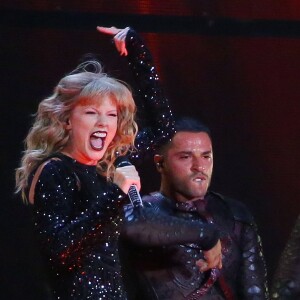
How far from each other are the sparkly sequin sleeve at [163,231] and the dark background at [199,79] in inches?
21.0

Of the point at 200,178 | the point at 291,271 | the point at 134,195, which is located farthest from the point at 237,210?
the point at 134,195

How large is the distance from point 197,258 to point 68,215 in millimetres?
725

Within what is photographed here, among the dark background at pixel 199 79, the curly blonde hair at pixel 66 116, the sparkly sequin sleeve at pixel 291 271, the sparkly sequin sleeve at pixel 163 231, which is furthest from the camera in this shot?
the dark background at pixel 199 79

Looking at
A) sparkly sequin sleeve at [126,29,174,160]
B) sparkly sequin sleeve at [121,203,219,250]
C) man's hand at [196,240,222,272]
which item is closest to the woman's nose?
sparkly sequin sleeve at [126,29,174,160]

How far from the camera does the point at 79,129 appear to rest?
9.03ft

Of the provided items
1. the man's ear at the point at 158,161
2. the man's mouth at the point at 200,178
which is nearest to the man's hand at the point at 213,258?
the man's mouth at the point at 200,178

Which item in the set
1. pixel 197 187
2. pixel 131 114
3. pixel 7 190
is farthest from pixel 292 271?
pixel 7 190

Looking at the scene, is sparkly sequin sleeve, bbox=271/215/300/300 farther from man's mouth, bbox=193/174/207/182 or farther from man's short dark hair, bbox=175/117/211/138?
man's short dark hair, bbox=175/117/211/138

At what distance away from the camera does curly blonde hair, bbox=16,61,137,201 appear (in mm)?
2744

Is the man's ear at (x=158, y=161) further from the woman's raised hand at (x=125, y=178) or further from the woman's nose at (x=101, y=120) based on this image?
the woman's raised hand at (x=125, y=178)

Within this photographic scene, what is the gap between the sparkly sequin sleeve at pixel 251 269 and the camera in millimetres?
3234

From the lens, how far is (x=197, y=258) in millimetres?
3203

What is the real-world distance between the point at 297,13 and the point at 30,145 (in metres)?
1.29

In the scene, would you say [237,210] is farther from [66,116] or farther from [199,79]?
[66,116]
